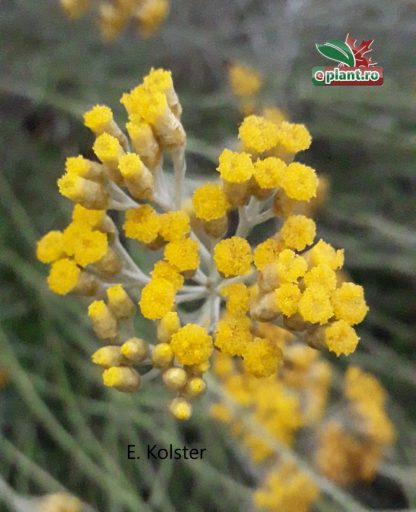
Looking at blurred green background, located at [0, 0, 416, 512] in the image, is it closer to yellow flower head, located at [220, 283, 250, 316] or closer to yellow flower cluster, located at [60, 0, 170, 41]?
yellow flower cluster, located at [60, 0, 170, 41]

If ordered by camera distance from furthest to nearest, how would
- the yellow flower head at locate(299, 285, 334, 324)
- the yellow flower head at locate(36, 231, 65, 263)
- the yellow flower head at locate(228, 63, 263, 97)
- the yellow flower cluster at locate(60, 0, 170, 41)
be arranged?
the yellow flower head at locate(228, 63, 263, 97), the yellow flower cluster at locate(60, 0, 170, 41), the yellow flower head at locate(36, 231, 65, 263), the yellow flower head at locate(299, 285, 334, 324)

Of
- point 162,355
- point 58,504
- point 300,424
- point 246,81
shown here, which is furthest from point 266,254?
point 246,81

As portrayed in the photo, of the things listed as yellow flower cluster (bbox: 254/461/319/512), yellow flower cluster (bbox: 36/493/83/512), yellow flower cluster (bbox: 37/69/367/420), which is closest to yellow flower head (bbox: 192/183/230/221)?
yellow flower cluster (bbox: 37/69/367/420)

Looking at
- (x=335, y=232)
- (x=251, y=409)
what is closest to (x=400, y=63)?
(x=335, y=232)

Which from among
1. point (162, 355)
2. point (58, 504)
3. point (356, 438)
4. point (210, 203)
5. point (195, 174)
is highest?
point (210, 203)

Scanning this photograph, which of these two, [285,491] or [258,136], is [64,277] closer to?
[258,136]

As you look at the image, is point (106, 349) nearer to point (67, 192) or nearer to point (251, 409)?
point (67, 192)
